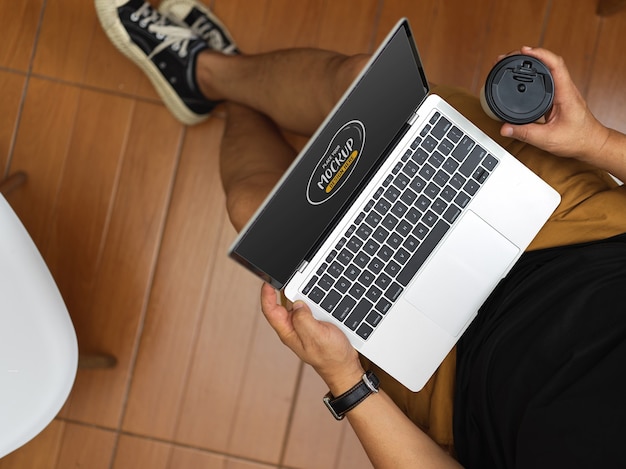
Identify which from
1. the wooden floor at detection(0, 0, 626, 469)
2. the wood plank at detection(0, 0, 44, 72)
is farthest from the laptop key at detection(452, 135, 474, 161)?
the wood plank at detection(0, 0, 44, 72)

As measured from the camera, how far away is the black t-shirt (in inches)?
29.8

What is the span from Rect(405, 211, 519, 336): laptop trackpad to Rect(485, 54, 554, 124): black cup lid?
0.17 meters

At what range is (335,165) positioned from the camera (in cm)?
81

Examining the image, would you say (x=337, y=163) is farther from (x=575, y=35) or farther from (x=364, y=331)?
(x=575, y=35)

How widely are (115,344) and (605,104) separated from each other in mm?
1256

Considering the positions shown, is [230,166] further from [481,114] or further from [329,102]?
[481,114]

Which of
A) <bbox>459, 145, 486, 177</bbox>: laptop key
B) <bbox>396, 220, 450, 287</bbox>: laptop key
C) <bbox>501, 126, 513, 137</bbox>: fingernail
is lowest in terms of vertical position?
<bbox>396, 220, 450, 287</bbox>: laptop key

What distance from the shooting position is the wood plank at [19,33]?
54.3 inches

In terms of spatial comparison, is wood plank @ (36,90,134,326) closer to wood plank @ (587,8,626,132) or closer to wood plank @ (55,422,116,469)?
wood plank @ (55,422,116,469)

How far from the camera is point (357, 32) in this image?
4.57 feet

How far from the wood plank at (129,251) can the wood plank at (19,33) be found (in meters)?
0.28

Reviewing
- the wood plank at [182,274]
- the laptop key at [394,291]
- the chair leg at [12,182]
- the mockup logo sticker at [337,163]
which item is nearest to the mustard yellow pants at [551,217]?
the laptop key at [394,291]

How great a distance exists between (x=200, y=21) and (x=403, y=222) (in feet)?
2.52

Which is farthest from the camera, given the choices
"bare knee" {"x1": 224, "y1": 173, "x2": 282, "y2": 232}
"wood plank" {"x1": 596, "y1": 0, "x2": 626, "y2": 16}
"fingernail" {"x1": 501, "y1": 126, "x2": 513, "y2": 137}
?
"wood plank" {"x1": 596, "y1": 0, "x2": 626, "y2": 16}
